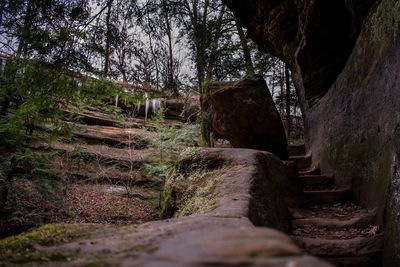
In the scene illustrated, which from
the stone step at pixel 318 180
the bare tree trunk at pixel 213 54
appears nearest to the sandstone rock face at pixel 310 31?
the bare tree trunk at pixel 213 54

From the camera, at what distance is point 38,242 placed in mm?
2010

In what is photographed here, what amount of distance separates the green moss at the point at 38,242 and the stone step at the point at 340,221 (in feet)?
11.9

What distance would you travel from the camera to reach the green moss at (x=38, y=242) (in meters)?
1.70

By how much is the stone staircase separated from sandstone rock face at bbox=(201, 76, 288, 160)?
1.81m

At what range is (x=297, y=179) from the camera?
20.6 feet

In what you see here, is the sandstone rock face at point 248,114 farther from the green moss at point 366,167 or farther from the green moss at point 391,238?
the green moss at point 391,238

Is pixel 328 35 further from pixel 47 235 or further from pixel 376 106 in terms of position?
pixel 47 235

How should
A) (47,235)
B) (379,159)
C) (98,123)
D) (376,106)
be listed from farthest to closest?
(98,123) → (376,106) → (379,159) → (47,235)

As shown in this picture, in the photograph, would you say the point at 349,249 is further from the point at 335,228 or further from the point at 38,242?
the point at 38,242

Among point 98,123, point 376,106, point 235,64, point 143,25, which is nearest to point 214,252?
point 376,106

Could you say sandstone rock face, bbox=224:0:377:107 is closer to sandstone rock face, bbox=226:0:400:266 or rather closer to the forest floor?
sandstone rock face, bbox=226:0:400:266

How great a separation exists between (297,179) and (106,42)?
390cm

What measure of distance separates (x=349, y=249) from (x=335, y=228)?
2.56 feet

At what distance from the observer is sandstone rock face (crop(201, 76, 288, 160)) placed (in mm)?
8359
